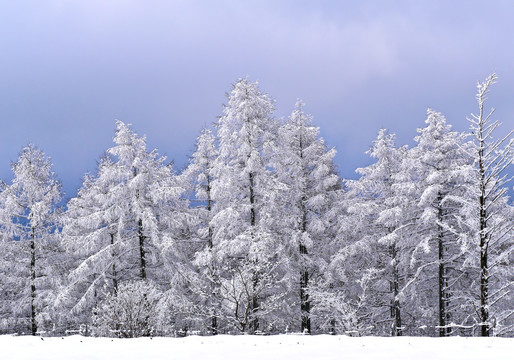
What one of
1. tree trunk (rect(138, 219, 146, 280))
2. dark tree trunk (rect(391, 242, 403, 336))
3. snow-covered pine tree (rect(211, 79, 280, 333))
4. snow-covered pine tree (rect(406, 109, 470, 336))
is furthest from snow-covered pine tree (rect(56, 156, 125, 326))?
snow-covered pine tree (rect(406, 109, 470, 336))

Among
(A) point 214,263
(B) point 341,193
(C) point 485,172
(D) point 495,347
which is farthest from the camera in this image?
(B) point 341,193

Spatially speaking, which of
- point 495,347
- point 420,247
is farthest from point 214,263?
point 495,347

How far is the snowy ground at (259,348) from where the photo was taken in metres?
8.98

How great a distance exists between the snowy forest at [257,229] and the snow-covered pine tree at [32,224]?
0.08m

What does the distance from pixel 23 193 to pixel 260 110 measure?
1361 cm

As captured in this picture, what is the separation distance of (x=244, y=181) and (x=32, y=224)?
11358 mm

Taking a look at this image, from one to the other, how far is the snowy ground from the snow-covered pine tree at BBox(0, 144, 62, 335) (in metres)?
11.6

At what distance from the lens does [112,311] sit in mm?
14883

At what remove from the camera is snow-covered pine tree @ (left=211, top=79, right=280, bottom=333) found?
63.3 feet

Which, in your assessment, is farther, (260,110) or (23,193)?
(23,193)

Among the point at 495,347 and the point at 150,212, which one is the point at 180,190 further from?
the point at 495,347

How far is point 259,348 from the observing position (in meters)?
9.88

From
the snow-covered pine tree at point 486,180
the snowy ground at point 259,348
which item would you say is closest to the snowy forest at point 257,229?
the snow-covered pine tree at point 486,180

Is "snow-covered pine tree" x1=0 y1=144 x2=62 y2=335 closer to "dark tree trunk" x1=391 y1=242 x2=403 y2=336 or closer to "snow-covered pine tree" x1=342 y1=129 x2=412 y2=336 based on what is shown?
"snow-covered pine tree" x1=342 y1=129 x2=412 y2=336
